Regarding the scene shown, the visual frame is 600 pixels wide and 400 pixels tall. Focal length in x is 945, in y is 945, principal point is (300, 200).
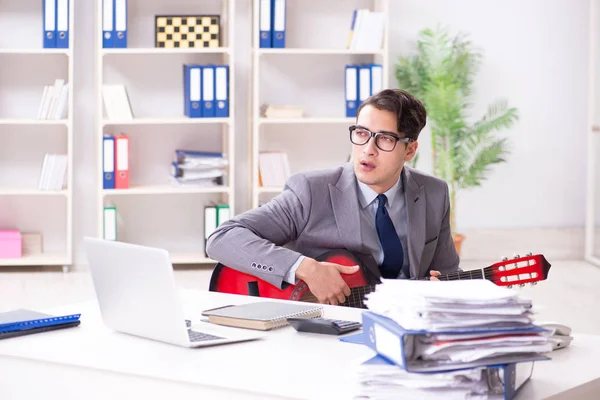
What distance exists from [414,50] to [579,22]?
112 cm

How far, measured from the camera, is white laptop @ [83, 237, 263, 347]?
70.7 inches

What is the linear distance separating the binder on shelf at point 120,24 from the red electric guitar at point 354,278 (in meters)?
2.97

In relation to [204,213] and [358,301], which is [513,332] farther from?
[204,213]

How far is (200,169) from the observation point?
5.68 metres

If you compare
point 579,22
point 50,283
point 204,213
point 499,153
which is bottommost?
point 50,283

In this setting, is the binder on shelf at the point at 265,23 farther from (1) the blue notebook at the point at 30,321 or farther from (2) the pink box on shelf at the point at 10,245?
(1) the blue notebook at the point at 30,321

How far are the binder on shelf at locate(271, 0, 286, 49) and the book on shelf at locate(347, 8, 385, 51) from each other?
42 centimetres

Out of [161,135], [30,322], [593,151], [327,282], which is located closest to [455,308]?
[30,322]

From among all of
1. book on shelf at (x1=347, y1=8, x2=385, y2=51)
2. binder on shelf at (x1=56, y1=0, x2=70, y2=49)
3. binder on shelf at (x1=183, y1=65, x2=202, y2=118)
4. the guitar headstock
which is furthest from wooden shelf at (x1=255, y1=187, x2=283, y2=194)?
the guitar headstock

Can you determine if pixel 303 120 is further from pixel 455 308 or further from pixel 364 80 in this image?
pixel 455 308

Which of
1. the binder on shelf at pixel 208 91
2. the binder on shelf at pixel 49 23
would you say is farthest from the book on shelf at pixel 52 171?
the binder on shelf at pixel 208 91

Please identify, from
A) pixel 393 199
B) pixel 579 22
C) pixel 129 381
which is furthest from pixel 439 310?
pixel 579 22

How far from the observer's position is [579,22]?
616cm

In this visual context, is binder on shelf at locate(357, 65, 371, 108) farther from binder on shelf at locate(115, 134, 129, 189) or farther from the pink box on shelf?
the pink box on shelf
